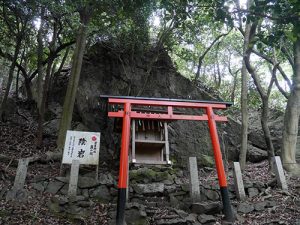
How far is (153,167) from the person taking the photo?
8.66 meters

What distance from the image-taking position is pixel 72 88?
8844mm

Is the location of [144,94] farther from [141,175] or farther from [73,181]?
[73,181]

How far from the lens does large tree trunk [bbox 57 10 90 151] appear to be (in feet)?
27.4

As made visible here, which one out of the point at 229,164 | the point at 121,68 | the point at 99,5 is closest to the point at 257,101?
the point at 229,164

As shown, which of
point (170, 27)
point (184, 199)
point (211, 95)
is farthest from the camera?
point (211, 95)

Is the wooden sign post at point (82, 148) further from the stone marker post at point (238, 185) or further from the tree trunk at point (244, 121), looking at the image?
the tree trunk at point (244, 121)

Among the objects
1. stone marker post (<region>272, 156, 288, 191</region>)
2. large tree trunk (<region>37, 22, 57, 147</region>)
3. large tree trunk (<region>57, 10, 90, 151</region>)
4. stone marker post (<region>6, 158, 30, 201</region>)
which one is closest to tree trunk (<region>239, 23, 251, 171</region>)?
stone marker post (<region>272, 156, 288, 191</region>)

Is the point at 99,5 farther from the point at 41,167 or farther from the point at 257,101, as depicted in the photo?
the point at 257,101

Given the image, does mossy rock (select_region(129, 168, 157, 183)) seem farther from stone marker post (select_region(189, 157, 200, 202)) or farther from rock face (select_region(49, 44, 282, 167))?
rock face (select_region(49, 44, 282, 167))

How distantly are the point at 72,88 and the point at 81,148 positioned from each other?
2.56 meters

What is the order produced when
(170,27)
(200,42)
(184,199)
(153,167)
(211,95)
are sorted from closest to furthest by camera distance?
(184,199) → (153,167) → (170,27) → (200,42) → (211,95)

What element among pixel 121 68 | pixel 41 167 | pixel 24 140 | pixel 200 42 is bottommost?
pixel 41 167

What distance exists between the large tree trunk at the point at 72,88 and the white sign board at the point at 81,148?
1.27 meters

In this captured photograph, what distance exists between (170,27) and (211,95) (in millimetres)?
4165
